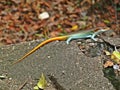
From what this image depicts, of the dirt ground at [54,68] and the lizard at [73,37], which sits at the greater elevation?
the lizard at [73,37]

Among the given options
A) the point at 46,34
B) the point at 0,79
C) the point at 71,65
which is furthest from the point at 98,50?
the point at 46,34

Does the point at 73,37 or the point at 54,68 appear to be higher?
the point at 73,37

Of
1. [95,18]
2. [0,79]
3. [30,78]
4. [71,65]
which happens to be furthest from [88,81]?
[95,18]

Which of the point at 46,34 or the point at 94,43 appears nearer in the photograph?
the point at 94,43

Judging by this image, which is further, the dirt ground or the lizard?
the lizard

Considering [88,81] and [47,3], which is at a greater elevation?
[47,3]

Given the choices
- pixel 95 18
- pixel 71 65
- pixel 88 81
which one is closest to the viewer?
pixel 88 81

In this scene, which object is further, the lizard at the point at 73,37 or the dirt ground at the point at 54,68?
the lizard at the point at 73,37

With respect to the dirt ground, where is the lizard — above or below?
above

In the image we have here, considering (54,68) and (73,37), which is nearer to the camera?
(54,68)

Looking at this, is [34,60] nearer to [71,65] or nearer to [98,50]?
[71,65]

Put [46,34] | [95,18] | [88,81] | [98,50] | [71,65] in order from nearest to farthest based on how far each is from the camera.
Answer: [88,81]
[71,65]
[98,50]
[46,34]
[95,18]
